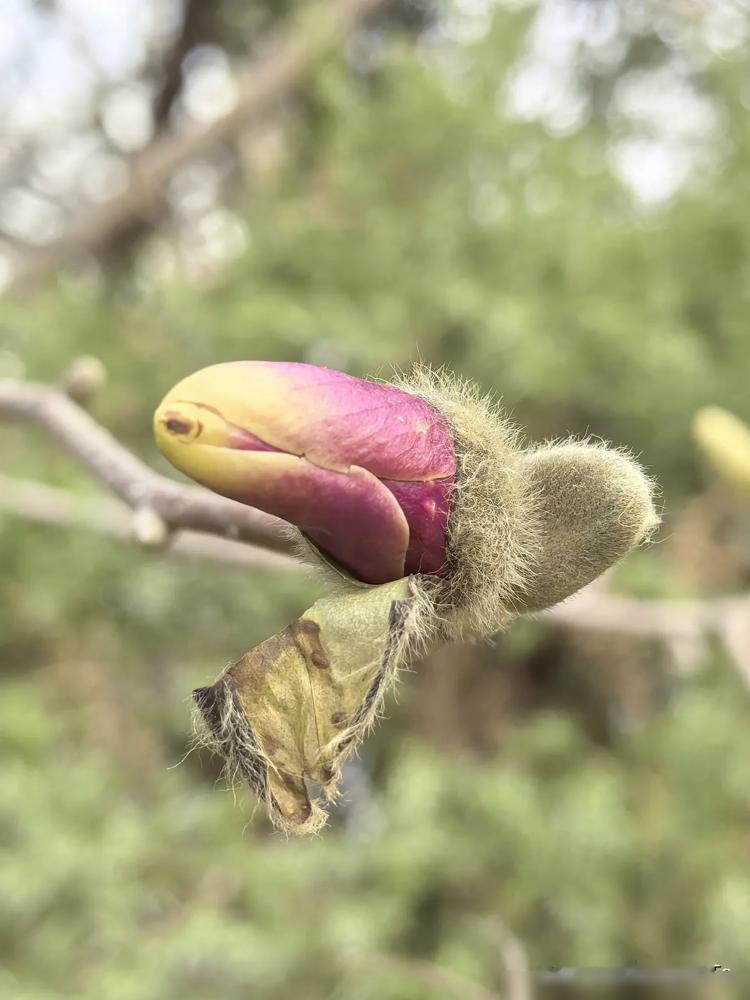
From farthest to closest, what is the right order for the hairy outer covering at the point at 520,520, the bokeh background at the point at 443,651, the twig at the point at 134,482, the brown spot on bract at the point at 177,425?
1. the bokeh background at the point at 443,651
2. the twig at the point at 134,482
3. the hairy outer covering at the point at 520,520
4. the brown spot on bract at the point at 177,425

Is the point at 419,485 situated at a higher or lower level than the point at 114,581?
higher

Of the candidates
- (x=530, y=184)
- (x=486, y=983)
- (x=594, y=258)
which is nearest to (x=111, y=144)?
(x=530, y=184)

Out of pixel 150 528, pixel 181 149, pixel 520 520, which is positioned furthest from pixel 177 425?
pixel 181 149

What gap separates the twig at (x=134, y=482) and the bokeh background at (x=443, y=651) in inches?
33.0

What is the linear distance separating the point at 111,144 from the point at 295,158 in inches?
44.6

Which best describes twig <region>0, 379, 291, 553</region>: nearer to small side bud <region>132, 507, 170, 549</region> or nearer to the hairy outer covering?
small side bud <region>132, 507, 170, 549</region>

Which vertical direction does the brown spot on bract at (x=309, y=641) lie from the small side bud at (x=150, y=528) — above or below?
above

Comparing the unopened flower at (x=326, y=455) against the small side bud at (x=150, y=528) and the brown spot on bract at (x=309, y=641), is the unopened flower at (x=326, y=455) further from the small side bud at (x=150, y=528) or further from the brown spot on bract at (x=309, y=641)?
the small side bud at (x=150, y=528)

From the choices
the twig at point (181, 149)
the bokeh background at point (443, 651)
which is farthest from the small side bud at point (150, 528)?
the twig at point (181, 149)

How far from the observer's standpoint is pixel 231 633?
2855 millimetres

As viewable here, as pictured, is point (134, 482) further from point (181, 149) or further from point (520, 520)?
point (181, 149)

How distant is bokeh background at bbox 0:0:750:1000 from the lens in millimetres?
2027

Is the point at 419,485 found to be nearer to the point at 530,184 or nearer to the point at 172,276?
the point at 530,184

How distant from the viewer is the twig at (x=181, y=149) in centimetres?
341
